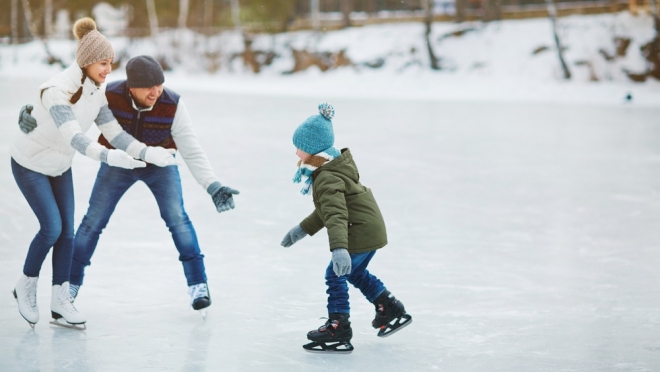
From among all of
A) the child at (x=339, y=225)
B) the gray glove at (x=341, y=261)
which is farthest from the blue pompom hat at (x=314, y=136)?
the gray glove at (x=341, y=261)

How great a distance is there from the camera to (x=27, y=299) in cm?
373

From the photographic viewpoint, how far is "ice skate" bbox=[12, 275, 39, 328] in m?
3.70

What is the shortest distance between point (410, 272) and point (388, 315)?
1.29 m

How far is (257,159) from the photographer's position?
9.30m

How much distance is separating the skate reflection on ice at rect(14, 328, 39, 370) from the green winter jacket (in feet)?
3.71

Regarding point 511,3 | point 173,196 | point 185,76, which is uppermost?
point 173,196

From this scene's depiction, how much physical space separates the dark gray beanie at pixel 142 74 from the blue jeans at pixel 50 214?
0.47 metres

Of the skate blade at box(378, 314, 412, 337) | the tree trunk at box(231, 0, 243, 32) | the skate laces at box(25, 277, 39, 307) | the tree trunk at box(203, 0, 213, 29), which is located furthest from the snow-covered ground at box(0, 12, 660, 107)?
the skate laces at box(25, 277, 39, 307)

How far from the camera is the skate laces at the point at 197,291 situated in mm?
3965

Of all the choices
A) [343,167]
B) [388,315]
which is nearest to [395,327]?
[388,315]

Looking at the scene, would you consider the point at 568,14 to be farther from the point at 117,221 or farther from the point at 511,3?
the point at 117,221

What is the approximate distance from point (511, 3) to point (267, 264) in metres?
27.2

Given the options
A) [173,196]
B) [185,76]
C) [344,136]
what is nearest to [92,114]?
[173,196]

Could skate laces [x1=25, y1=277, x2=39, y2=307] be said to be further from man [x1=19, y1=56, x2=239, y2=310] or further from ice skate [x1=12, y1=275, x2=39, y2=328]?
man [x1=19, y1=56, x2=239, y2=310]
